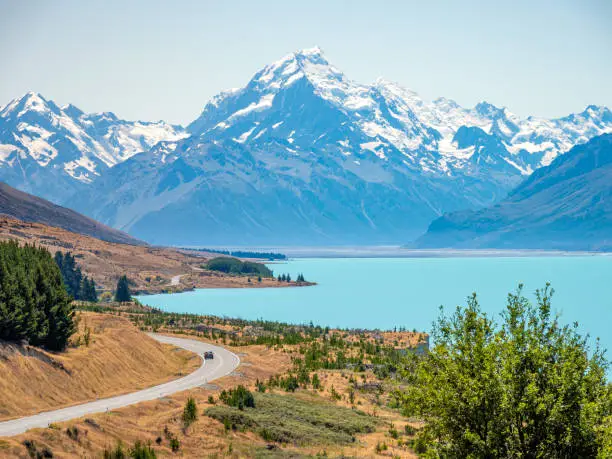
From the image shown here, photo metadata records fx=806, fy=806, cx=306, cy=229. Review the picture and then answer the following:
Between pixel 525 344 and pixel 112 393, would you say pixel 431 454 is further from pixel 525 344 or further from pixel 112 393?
pixel 112 393

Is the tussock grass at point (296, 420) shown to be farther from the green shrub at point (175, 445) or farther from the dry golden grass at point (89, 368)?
the dry golden grass at point (89, 368)

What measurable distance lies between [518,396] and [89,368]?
30.8m

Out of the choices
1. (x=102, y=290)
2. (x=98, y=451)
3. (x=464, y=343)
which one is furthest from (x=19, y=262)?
(x=102, y=290)

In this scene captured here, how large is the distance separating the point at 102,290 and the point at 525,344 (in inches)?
6209

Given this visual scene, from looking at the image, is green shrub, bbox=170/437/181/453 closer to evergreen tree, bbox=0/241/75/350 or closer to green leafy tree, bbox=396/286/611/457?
green leafy tree, bbox=396/286/611/457

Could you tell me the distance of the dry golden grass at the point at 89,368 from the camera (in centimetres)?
4310

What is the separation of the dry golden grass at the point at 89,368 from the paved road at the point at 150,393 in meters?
1.25

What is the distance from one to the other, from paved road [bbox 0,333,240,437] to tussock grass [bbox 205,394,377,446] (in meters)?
5.38

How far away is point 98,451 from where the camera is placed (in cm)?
3441

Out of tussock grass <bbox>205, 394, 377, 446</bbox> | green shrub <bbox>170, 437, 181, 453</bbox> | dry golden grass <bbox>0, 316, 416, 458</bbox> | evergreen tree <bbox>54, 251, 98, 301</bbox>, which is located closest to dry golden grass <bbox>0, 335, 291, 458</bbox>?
dry golden grass <bbox>0, 316, 416, 458</bbox>

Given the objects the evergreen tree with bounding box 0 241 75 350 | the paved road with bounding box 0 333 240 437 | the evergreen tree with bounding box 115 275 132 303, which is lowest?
the evergreen tree with bounding box 115 275 132 303

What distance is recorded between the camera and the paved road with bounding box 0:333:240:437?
3775cm

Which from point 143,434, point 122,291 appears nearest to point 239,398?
point 143,434

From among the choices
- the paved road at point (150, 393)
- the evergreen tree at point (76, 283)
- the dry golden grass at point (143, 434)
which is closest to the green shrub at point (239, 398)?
the dry golden grass at point (143, 434)
